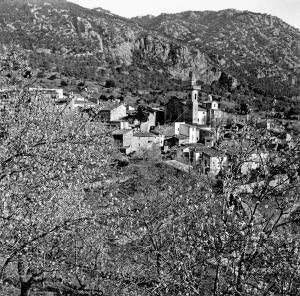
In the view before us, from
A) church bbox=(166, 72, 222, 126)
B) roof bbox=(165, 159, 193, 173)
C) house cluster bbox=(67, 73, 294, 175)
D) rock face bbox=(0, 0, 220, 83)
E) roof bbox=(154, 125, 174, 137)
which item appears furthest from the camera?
rock face bbox=(0, 0, 220, 83)

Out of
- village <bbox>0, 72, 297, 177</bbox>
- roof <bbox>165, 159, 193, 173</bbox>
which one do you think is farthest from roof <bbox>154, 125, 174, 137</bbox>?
roof <bbox>165, 159, 193, 173</bbox>

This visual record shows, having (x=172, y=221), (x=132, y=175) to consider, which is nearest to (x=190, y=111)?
(x=132, y=175)

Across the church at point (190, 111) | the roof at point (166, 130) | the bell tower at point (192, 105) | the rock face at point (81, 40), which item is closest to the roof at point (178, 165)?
the roof at point (166, 130)

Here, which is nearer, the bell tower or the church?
the bell tower

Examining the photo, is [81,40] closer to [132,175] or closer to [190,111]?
[190,111]

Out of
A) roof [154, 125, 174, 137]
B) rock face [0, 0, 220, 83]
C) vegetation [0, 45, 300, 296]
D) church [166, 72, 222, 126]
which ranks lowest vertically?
roof [154, 125, 174, 137]

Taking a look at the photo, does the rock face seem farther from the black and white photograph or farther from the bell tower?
the bell tower

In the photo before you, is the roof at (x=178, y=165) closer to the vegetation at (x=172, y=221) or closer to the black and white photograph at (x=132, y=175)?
the black and white photograph at (x=132, y=175)

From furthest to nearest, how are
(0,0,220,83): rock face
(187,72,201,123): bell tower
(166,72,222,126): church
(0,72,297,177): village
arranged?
(0,0,220,83): rock face < (166,72,222,126): church < (187,72,201,123): bell tower < (0,72,297,177): village

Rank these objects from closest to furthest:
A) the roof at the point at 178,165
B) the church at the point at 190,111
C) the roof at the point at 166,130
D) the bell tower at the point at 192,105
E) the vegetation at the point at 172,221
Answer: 1. the vegetation at the point at 172,221
2. the roof at the point at 178,165
3. the roof at the point at 166,130
4. the bell tower at the point at 192,105
5. the church at the point at 190,111
